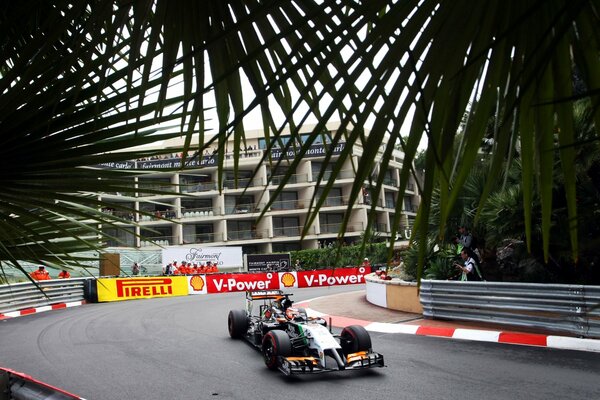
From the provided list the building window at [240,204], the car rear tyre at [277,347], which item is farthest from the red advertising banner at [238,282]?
the car rear tyre at [277,347]

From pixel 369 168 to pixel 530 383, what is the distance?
592 cm

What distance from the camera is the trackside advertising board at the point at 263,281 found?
78.6ft

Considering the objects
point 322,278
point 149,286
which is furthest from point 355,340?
point 322,278

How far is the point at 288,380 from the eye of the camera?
6613 millimetres

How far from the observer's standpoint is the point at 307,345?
7.07 meters

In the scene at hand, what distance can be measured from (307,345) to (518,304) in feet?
13.0

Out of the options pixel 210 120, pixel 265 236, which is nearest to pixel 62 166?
pixel 210 120

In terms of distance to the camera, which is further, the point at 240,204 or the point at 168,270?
the point at 168,270

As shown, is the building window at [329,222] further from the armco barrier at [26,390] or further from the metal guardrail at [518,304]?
the armco barrier at [26,390]

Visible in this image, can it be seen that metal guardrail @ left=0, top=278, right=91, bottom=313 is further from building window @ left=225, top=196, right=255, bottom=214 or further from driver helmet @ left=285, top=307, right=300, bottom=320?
driver helmet @ left=285, top=307, right=300, bottom=320

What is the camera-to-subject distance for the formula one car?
6512 mm

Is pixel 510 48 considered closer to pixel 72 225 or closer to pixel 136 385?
pixel 72 225

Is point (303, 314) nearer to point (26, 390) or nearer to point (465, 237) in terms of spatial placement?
point (465, 237)

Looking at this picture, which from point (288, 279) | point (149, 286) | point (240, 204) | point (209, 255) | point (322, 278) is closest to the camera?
point (240, 204)
